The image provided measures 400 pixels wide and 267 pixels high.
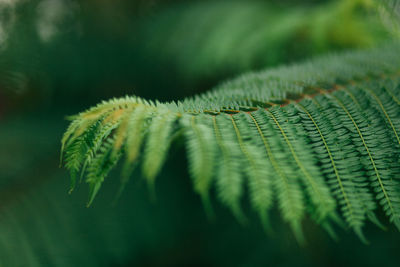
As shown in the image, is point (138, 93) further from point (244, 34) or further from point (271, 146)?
point (271, 146)

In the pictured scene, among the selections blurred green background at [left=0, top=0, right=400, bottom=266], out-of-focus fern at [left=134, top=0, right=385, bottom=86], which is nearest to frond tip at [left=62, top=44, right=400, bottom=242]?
out-of-focus fern at [left=134, top=0, right=385, bottom=86]

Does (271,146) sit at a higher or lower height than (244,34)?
lower

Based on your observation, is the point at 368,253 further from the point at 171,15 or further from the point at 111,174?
the point at 171,15

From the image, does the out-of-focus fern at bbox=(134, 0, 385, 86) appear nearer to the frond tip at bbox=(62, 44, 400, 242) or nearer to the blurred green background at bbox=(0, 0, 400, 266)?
the blurred green background at bbox=(0, 0, 400, 266)

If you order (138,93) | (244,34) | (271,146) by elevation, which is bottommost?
(271,146)

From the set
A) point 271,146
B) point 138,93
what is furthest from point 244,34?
point 271,146

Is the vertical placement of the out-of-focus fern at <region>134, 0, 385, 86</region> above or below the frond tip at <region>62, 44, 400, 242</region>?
above

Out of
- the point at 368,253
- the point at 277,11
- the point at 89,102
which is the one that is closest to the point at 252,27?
the point at 277,11
